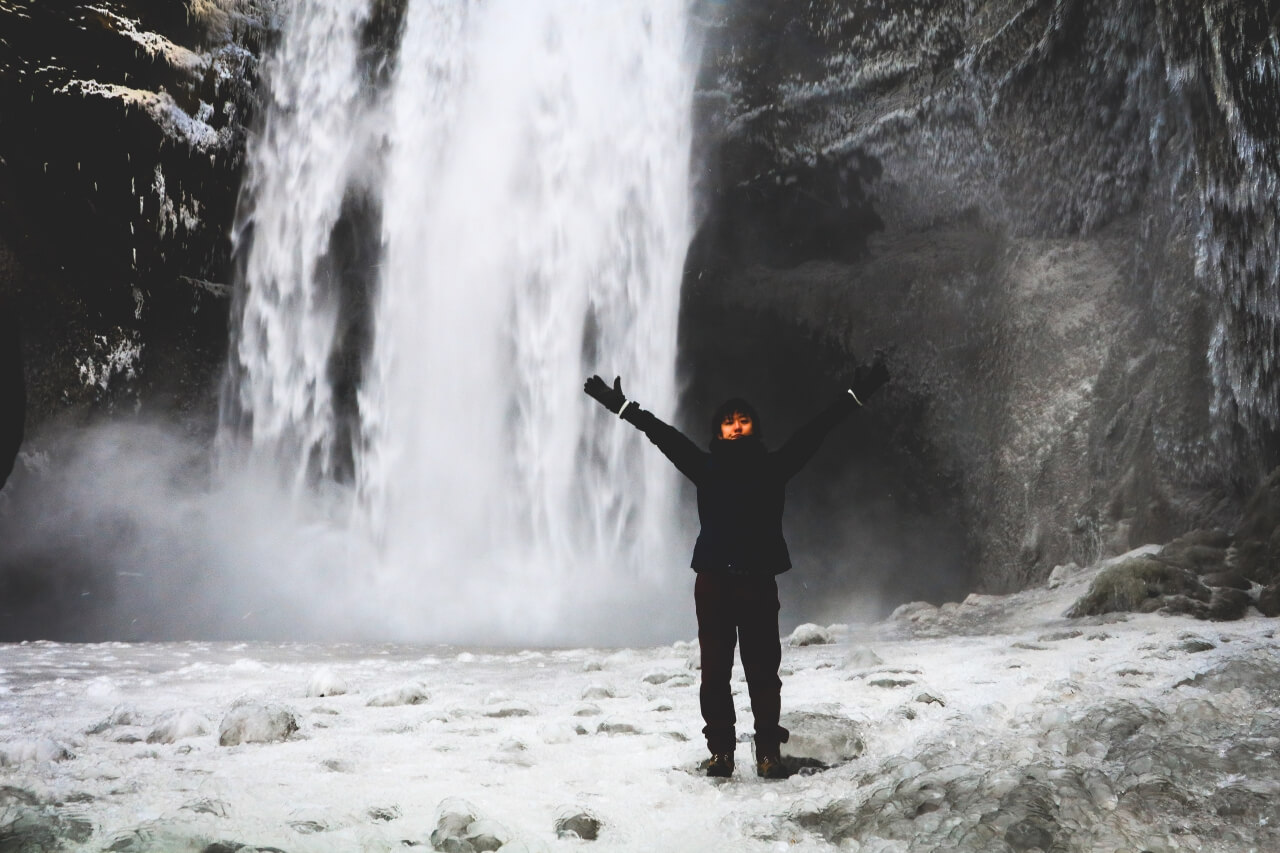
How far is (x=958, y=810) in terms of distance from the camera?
2.16 meters

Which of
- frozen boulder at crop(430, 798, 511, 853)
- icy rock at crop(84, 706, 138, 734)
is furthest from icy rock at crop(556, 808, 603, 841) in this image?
icy rock at crop(84, 706, 138, 734)

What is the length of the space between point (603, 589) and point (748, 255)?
186 inches

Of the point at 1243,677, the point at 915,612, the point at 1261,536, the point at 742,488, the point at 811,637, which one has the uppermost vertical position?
the point at 742,488

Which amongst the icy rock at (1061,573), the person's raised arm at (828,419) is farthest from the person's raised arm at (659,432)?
the icy rock at (1061,573)

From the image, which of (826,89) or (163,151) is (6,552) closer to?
(163,151)

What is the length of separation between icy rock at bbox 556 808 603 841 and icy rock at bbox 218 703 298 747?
144cm

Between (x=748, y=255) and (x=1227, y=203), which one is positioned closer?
(x=1227, y=203)

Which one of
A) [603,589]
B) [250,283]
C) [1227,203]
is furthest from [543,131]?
[1227,203]

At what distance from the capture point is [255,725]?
317cm

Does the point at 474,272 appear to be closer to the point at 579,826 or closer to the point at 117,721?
the point at 117,721

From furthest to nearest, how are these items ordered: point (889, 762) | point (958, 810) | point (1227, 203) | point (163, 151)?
point (163, 151)
point (1227, 203)
point (889, 762)
point (958, 810)

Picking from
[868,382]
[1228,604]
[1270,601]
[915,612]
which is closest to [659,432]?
[868,382]

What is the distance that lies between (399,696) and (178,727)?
3.23 ft

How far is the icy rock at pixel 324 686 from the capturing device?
432cm
